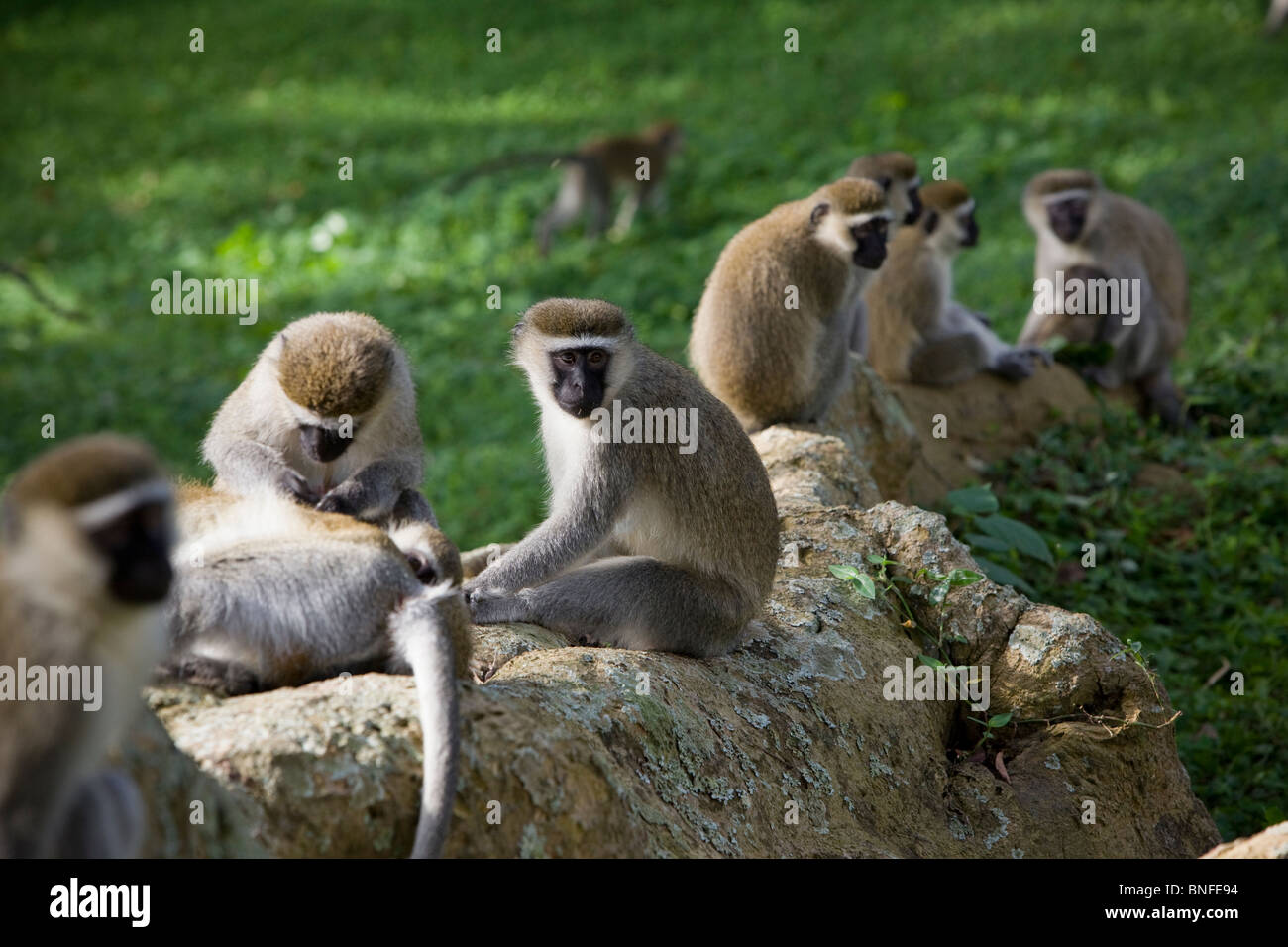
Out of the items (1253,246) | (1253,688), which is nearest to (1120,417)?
(1253,688)

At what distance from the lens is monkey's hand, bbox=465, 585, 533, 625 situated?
520cm

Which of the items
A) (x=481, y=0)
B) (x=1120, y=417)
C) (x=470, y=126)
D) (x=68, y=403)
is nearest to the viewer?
(x=1120, y=417)

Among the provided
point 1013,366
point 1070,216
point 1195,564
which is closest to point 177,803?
point 1195,564

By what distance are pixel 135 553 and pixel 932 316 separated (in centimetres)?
829

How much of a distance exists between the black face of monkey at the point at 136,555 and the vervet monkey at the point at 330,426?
1.96 m

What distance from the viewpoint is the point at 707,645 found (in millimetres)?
5273

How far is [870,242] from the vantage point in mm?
8477

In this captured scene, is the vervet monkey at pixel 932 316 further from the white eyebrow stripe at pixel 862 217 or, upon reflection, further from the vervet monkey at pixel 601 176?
the vervet monkey at pixel 601 176

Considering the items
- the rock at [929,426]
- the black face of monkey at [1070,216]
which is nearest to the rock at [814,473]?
the rock at [929,426]

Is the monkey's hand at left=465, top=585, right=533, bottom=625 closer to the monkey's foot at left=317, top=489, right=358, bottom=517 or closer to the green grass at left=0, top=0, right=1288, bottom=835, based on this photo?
the monkey's foot at left=317, top=489, right=358, bottom=517

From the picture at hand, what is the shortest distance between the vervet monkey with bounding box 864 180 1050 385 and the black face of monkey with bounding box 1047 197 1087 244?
1058mm

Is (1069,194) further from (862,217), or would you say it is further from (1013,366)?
(862,217)
